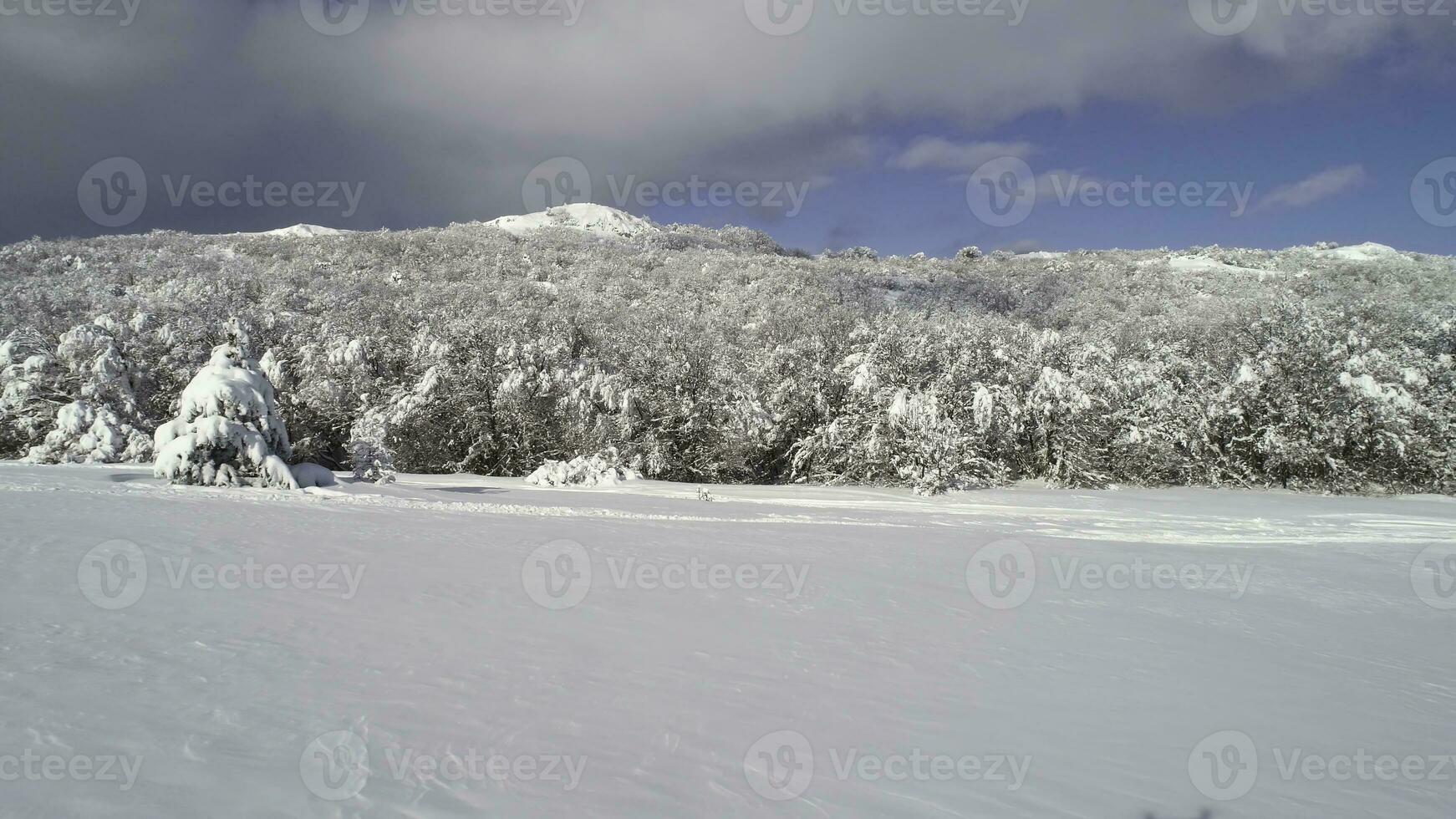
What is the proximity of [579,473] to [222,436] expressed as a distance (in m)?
9.79

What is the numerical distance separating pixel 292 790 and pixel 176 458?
40.4ft

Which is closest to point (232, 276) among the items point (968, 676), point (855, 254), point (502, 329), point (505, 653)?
point (502, 329)

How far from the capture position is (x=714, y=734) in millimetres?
4496

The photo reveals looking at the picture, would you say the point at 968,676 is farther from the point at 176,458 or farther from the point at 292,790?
the point at 176,458

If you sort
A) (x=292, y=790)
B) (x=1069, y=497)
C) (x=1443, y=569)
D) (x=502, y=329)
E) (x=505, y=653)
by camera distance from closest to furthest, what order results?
(x=292, y=790) → (x=505, y=653) → (x=1443, y=569) → (x=1069, y=497) → (x=502, y=329)

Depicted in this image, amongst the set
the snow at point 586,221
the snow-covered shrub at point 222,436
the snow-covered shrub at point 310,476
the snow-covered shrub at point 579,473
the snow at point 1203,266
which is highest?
the snow at point 586,221

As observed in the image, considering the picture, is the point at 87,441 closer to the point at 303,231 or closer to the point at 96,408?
the point at 96,408

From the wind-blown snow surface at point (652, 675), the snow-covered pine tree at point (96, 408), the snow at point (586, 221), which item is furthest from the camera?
the snow at point (586, 221)

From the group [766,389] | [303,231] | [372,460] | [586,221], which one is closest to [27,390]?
[372,460]

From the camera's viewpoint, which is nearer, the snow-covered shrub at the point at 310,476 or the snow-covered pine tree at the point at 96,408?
the snow-covered shrub at the point at 310,476

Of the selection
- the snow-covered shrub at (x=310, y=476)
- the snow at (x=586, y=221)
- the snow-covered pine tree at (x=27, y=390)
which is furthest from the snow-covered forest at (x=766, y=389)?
the snow at (x=586, y=221)

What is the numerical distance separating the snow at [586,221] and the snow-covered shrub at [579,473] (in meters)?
57.8

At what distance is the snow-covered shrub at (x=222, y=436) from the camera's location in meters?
12.8

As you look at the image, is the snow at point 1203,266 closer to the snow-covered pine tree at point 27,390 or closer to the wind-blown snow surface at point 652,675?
the wind-blown snow surface at point 652,675
